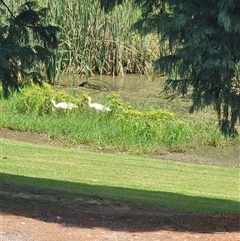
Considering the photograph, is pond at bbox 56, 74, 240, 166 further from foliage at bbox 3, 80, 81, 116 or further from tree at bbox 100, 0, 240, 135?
tree at bbox 100, 0, 240, 135

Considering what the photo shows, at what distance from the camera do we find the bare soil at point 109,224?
7.33 m

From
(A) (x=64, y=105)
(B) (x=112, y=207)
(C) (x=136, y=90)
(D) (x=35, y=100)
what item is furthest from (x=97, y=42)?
(B) (x=112, y=207)

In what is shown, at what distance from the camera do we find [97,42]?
2231 cm

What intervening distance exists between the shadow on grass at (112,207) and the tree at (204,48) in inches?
64.2

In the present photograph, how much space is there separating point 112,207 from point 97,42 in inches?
526

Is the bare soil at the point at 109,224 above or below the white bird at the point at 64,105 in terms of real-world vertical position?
above

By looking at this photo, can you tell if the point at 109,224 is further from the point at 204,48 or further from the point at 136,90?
the point at 136,90

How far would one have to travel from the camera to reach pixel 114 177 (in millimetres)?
12742

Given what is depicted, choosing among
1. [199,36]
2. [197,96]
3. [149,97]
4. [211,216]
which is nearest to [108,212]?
[211,216]

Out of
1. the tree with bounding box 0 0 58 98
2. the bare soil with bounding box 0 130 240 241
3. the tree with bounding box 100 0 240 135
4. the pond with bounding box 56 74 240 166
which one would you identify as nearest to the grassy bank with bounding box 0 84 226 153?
the pond with bounding box 56 74 240 166

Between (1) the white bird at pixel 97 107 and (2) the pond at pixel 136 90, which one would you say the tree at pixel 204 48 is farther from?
(2) the pond at pixel 136 90

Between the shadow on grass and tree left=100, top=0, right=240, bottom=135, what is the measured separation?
1.63 metres

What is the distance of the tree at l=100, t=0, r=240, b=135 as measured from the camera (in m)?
6.57

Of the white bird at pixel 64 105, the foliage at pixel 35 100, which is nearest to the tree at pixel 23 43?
the white bird at pixel 64 105
